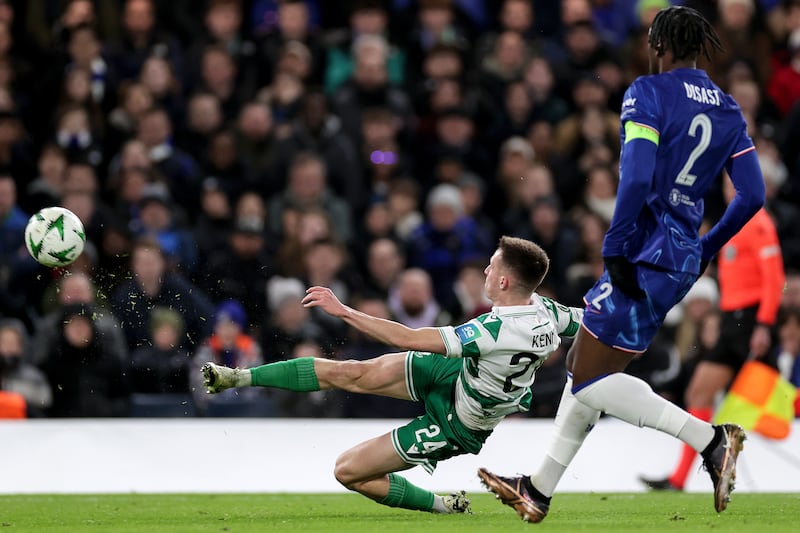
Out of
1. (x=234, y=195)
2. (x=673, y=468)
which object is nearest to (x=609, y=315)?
(x=673, y=468)

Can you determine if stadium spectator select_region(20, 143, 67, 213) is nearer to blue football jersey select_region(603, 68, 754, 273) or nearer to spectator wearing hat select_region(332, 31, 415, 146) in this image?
spectator wearing hat select_region(332, 31, 415, 146)

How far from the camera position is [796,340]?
1151 centimetres

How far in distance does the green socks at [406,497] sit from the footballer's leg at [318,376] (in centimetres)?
47

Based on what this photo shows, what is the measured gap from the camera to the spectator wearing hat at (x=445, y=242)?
12344 mm

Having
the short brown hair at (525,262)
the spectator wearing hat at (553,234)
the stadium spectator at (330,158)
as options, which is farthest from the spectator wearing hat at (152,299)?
the short brown hair at (525,262)

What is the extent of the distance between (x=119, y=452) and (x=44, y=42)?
17.4ft

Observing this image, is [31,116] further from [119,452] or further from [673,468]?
[673,468]

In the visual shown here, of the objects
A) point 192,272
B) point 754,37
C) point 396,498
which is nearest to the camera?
point 396,498

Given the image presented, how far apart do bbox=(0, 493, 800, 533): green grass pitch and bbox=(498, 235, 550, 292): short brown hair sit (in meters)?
1.16

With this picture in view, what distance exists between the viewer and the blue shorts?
663 centimetres

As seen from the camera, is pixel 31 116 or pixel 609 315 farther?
pixel 31 116

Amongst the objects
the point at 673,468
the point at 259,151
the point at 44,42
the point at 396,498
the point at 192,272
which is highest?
the point at 44,42

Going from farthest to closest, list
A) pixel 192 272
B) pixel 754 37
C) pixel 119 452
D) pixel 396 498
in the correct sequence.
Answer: pixel 754 37 < pixel 192 272 < pixel 119 452 < pixel 396 498

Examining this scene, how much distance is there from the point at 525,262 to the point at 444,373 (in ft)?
2.65
